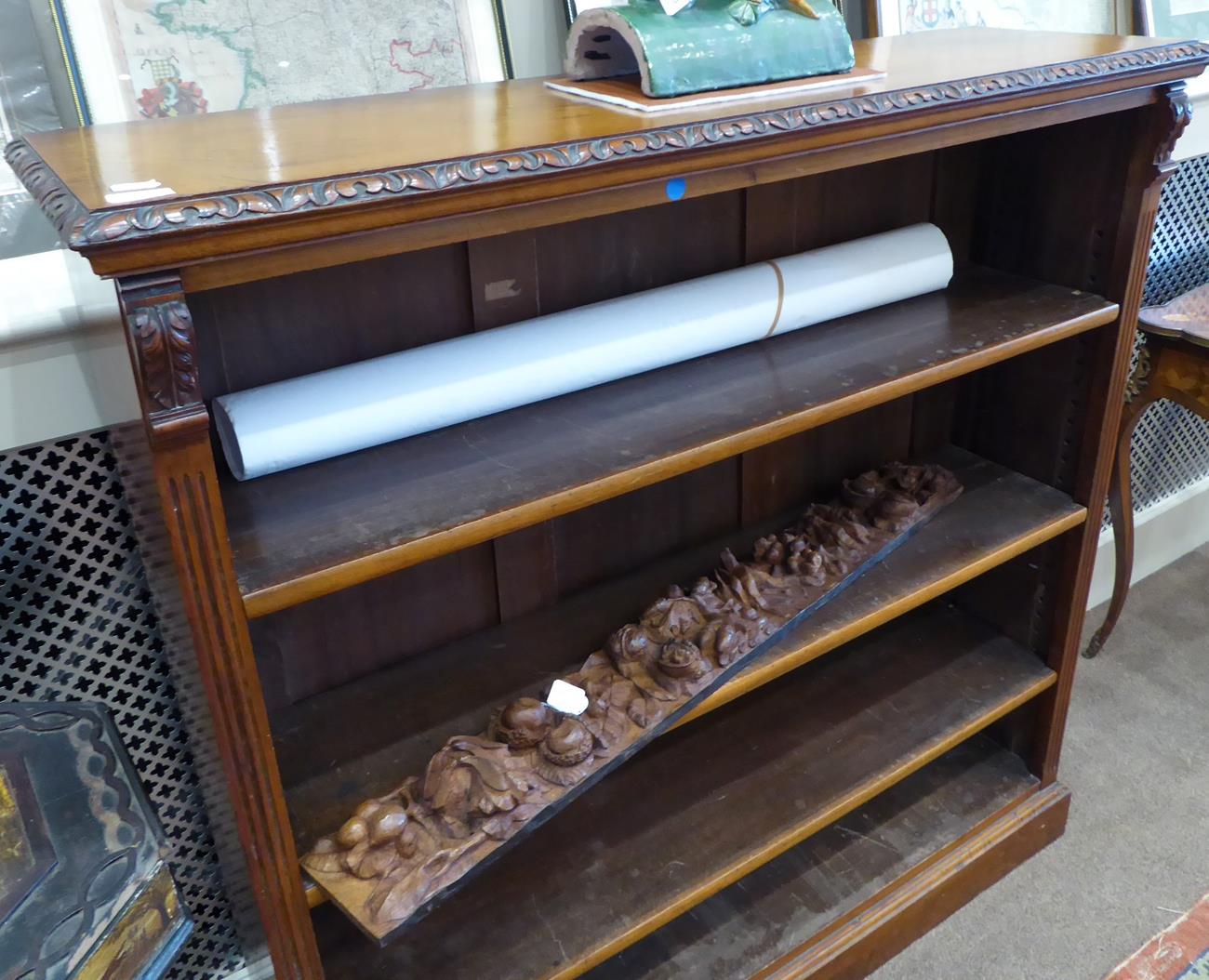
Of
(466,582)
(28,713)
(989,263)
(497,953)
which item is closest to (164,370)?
(28,713)

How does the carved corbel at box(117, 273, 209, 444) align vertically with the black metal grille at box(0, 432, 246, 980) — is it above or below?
above

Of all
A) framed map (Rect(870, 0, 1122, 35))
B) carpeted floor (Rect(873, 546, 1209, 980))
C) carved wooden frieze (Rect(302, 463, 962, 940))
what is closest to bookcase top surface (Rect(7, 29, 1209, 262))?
framed map (Rect(870, 0, 1122, 35))

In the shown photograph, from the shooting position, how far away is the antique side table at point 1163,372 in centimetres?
201

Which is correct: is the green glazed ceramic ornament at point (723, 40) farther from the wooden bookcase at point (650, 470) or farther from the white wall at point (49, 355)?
the white wall at point (49, 355)

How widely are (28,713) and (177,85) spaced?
72 centimetres

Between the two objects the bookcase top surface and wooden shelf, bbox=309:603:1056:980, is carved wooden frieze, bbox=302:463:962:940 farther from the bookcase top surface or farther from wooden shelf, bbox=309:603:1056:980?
the bookcase top surface

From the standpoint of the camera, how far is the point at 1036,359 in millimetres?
1670

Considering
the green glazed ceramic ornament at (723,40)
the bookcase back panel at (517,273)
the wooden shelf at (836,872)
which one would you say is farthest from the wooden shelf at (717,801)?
the green glazed ceramic ornament at (723,40)

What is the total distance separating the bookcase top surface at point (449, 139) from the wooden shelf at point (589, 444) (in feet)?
0.96

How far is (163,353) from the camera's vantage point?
80 cm

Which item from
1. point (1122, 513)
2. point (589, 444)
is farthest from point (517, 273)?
point (1122, 513)

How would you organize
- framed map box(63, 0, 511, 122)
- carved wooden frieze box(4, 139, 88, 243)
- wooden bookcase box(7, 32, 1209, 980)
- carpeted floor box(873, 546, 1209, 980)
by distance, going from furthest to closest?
carpeted floor box(873, 546, 1209, 980) → framed map box(63, 0, 511, 122) → wooden bookcase box(7, 32, 1209, 980) → carved wooden frieze box(4, 139, 88, 243)

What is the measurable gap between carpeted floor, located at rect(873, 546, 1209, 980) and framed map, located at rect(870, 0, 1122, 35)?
52.9 inches

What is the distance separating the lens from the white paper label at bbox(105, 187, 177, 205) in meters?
0.76
